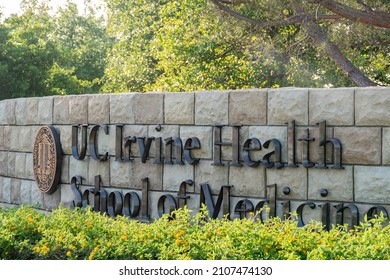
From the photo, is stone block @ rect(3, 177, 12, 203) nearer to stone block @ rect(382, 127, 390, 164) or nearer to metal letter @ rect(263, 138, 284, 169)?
metal letter @ rect(263, 138, 284, 169)

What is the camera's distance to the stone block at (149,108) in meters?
9.22

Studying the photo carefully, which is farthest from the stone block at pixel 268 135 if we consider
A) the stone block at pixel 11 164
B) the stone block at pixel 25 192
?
the stone block at pixel 11 164

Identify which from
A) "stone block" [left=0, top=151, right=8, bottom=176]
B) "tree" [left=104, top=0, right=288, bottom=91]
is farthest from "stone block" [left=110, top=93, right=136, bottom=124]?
"tree" [left=104, top=0, right=288, bottom=91]

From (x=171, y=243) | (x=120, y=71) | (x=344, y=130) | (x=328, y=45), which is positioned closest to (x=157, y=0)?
(x=120, y=71)

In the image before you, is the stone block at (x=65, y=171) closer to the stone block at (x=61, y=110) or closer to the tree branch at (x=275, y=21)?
the stone block at (x=61, y=110)

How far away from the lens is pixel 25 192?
11508 millimetres

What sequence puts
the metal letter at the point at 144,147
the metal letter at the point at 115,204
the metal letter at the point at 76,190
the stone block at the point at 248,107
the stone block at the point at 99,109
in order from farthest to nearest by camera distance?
the metal letter at the point at 76,190 → the stone block at the point at 99,109 → the metal letter at the point at 115,204 → the metal letter at the point at 144,147 → the stone block at the point at 248,107

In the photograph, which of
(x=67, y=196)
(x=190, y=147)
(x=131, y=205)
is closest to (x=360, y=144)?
(x=190, y=147)

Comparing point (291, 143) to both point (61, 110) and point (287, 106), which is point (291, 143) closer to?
point (287, 106)

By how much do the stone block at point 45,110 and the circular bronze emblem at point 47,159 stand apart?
13 centimetres

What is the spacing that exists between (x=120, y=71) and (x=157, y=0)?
9.35 ft

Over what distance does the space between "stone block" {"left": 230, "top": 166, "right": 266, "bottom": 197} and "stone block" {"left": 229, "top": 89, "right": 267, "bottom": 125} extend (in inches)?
20.3

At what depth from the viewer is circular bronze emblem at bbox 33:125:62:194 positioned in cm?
1059

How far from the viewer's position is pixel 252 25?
1764cm
